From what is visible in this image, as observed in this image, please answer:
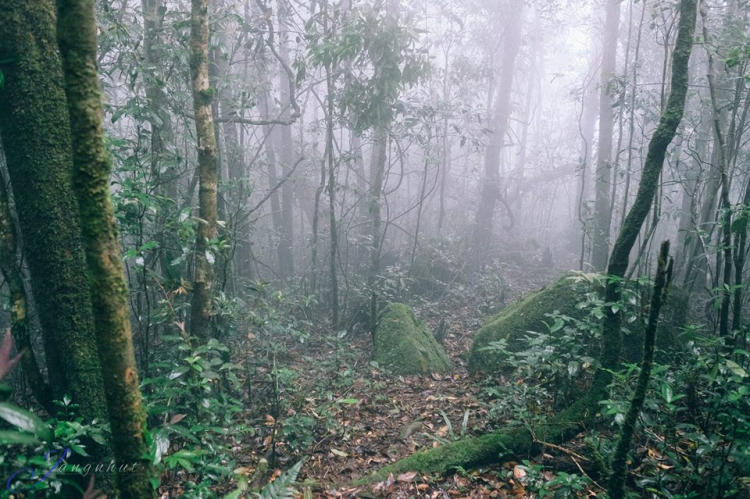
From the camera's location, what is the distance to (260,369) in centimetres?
598

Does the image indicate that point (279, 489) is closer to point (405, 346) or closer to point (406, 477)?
point (406, 477)

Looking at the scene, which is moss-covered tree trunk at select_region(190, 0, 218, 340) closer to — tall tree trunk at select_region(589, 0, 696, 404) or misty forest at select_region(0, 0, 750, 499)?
misty forest at select_region(0, 0, 750, 499)

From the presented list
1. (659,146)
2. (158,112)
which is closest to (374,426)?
(659,146)

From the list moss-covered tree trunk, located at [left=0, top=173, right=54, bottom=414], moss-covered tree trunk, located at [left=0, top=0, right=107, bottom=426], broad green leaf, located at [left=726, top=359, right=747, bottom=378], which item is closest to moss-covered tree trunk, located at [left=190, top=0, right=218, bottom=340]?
moss-covered tree trunk, located at [left=0, top=0, right=107, bottom=426]

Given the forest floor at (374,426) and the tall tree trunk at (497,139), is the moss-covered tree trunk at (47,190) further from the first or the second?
the tall tree trunk at (497,139)

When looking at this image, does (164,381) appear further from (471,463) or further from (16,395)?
(16,395)

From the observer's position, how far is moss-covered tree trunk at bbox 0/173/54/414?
10.1 feet

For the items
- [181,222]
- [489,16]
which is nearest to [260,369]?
[181,222]

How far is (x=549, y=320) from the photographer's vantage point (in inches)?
236

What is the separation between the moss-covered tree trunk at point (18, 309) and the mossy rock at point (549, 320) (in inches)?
174

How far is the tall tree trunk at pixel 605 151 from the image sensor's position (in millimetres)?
11623

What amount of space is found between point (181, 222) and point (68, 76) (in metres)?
2.36

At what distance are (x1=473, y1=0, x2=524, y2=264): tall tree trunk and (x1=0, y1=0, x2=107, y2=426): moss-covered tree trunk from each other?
1359cm

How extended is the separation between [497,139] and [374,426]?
14832mm
